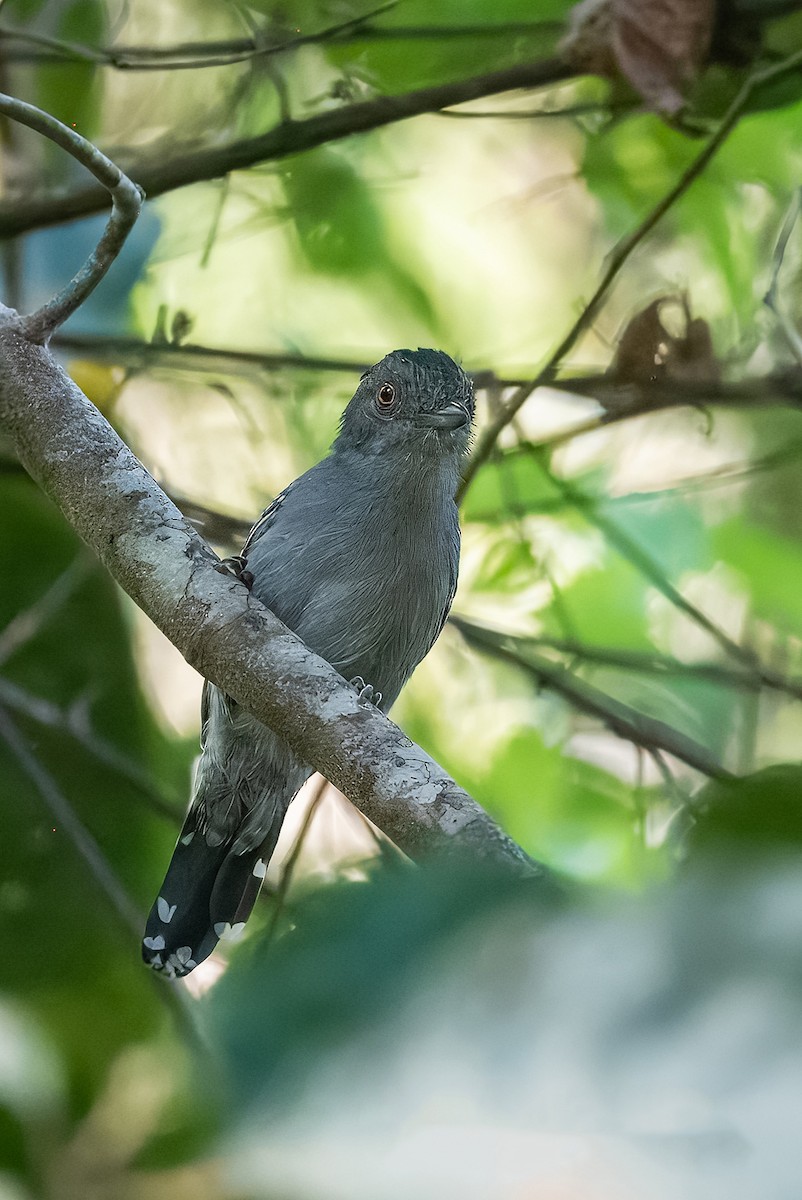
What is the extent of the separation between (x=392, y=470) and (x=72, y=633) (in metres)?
1.81

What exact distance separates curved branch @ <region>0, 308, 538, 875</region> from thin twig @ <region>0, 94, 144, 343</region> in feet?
0.26

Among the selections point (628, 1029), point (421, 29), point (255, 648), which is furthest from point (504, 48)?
point (628, 1029)

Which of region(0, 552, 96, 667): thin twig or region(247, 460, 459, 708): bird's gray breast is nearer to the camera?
region(247, 460, 459, 708): bird's gray breast

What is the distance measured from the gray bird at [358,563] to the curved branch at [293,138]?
120cm

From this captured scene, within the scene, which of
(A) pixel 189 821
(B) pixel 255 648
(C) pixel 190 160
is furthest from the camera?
(C) pixel 190 160

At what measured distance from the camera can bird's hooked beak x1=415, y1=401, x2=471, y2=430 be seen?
3650 mm

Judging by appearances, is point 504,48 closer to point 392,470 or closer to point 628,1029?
point 392,470

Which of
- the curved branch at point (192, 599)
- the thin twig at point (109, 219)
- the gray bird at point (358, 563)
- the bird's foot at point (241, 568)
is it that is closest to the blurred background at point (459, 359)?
the gray bird at point (358, 563)

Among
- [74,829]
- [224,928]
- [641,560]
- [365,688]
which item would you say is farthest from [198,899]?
[641,560]

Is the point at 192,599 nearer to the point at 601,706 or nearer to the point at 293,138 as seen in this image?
the point at 601,706

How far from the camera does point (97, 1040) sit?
245 cm

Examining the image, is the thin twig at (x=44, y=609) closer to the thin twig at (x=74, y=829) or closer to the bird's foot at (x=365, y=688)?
the thin twig at (x=74, y=829)

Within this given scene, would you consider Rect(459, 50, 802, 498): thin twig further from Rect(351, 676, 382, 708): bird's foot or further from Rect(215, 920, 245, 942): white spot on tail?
Rect(215, 920, 245, 942): white spot on tail

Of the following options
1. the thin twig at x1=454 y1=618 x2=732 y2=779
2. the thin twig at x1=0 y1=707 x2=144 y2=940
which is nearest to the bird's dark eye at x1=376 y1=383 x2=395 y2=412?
the thin twig at x1=454 y1=618 x2=732 y2=779
